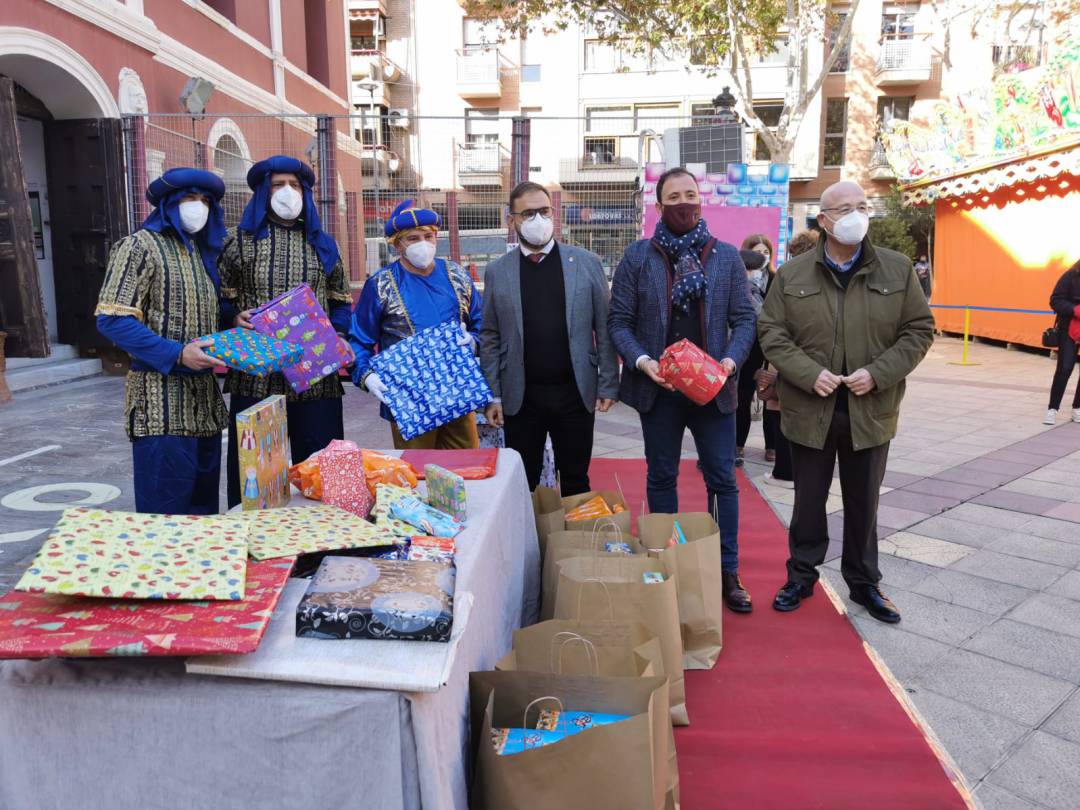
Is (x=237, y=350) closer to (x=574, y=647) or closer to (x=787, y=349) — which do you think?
(x=574, y=647)

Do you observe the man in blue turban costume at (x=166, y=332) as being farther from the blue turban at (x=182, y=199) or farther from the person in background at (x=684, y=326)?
the person in background at (x=684, y=326)

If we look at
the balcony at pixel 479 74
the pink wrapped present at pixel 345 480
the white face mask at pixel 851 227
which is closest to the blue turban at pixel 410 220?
the pink wrapped present at pixel 345 480

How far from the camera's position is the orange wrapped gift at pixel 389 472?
8.36 feet

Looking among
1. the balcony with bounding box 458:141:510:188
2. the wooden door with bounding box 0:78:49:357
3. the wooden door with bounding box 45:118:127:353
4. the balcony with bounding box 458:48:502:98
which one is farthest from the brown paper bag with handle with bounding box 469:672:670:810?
the balcony with bounding box 458:48:502:98

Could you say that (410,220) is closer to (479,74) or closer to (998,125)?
(998,125)

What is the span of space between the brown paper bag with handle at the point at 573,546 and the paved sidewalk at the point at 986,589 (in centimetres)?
94

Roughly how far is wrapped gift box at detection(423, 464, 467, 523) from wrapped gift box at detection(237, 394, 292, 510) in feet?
1.42

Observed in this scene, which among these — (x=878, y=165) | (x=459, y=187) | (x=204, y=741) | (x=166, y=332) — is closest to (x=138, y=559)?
(x=204, y=741)

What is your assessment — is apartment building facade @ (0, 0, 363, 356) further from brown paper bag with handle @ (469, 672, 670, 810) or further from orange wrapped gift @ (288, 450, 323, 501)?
brown paper bag with handle @ (469, 672, 670, 810)

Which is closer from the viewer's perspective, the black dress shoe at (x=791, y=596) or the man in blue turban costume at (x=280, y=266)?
the man in blue turban costume at (x=280, y=266)

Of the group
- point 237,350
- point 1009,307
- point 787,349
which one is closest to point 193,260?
point 237,350

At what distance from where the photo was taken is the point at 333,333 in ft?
9.65

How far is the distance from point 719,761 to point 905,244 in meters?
21.0

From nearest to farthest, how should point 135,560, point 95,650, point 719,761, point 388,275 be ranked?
point 95,650 → point 135,560 → point 719,761 → point 388,275
